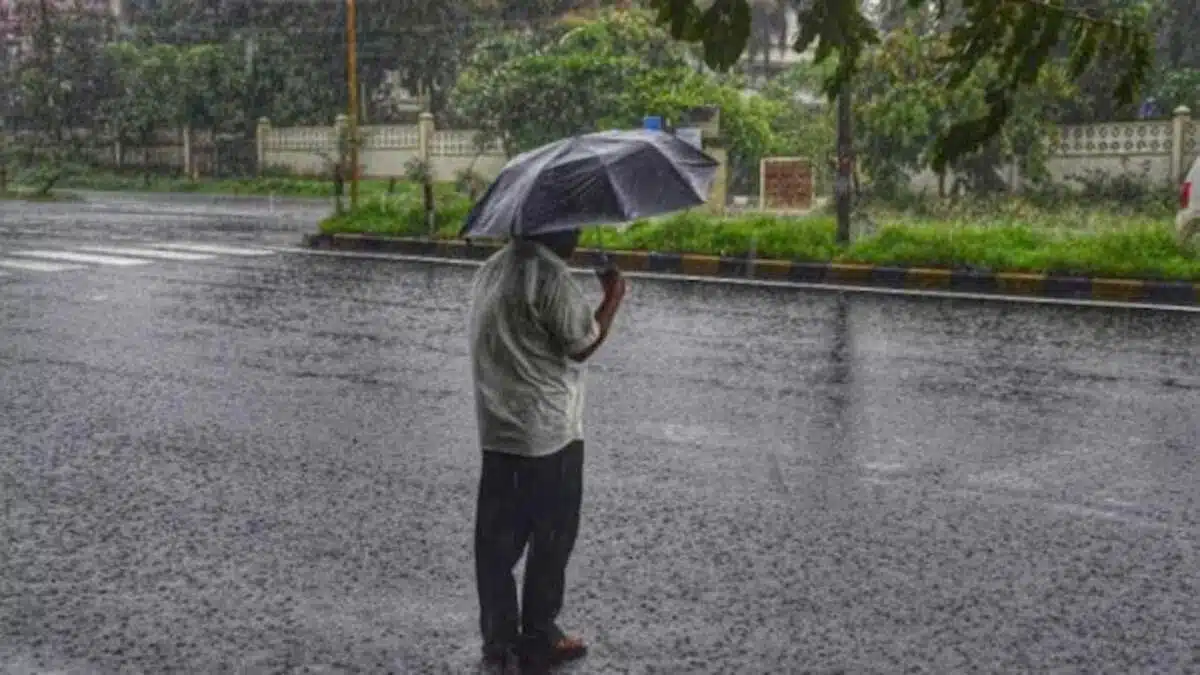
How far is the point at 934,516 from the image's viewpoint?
6535 millimetres

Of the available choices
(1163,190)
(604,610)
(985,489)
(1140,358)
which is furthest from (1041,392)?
(1163,190)

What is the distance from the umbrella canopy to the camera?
4367 millimetres

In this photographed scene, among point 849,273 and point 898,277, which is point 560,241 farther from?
point 849,273

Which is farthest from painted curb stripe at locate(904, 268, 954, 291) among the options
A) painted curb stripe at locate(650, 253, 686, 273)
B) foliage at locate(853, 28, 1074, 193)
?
foliage at locate(853, 28, 1074, 193)

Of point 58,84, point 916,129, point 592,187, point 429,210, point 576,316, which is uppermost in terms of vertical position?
point 58,84

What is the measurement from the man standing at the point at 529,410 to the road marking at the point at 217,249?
1670 cm

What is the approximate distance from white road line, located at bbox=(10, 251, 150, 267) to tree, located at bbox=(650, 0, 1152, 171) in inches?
673

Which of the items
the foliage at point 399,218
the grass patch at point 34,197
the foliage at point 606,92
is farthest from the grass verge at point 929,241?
the grass patch at point 34,197

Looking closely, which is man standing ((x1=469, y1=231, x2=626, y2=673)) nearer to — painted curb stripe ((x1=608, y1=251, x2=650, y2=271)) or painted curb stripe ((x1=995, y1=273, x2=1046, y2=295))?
painted curb stripe ((x1=995, y1=273, x2=1046, y2=295))

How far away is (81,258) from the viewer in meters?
19.8

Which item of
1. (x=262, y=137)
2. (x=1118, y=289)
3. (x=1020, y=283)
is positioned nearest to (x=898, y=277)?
(x=1020, y=283)

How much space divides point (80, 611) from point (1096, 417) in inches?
223

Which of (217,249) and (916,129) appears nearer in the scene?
(217,249)

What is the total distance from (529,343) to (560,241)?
0.31m
